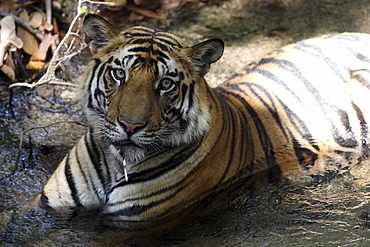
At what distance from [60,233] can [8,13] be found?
2.66m

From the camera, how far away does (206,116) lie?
114 inches

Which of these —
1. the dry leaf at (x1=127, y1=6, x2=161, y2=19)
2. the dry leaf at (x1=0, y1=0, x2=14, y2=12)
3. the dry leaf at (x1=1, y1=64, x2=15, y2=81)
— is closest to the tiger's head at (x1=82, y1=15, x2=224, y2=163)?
the dry leaf at (x1=1, y1=64, x2=15, y2=81)

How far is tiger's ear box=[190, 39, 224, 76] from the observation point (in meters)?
2.77

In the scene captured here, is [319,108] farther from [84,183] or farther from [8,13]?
[8,13]

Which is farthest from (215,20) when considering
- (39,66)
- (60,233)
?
(60,233)

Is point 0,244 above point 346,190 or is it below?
above

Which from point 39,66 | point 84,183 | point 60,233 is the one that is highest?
point 39,66

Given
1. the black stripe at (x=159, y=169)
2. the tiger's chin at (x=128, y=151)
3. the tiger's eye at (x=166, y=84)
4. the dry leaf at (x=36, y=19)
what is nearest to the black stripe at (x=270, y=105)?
the black stripe at (x=159, y=169)

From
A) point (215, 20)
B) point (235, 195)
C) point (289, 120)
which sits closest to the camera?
point (235, 195)

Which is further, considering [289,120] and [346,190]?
[289,120]

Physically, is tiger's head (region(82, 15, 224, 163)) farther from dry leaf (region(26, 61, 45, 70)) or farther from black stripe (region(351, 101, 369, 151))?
dry leaf (region(26, 61, 45, 70))

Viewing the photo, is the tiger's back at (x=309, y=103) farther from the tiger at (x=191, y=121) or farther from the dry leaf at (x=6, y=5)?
the dry leaf at (x=6, y=5)

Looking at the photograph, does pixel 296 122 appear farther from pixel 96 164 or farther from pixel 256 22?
pixel 256 22

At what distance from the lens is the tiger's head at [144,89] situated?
8.37 feet
